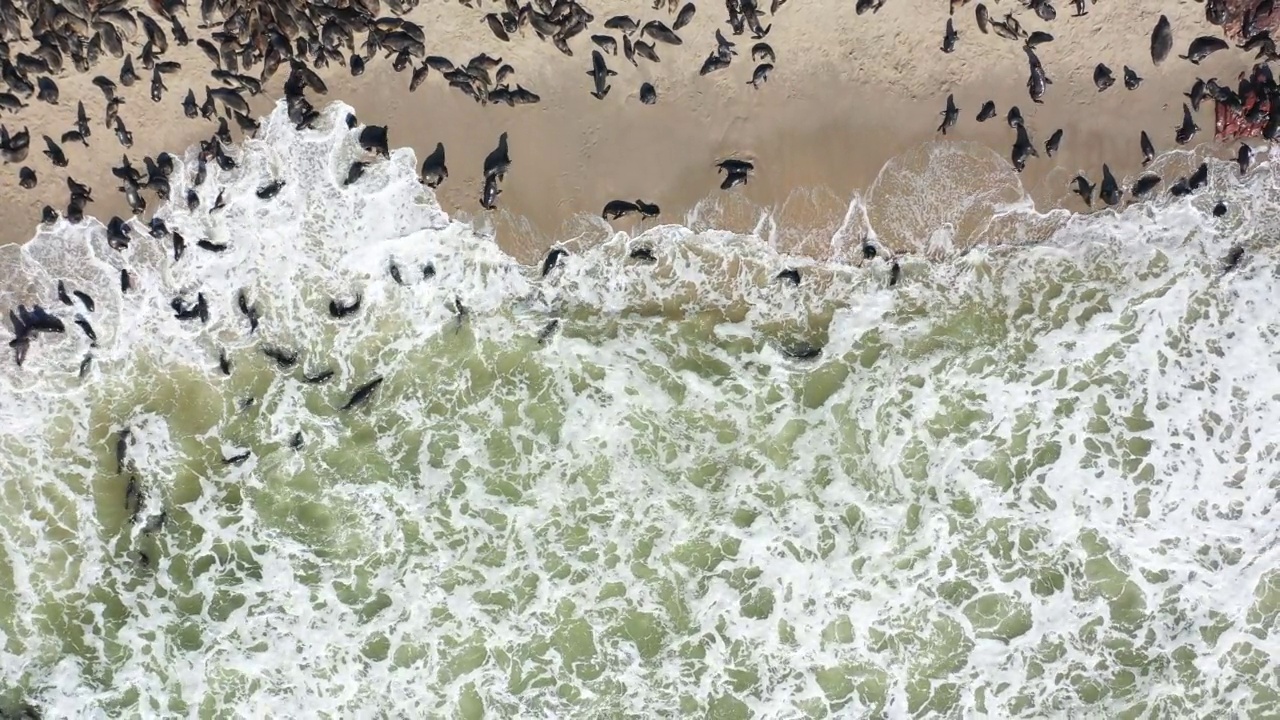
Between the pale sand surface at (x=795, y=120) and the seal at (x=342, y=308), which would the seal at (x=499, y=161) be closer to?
the pale sand surface at (x=795, y=120)

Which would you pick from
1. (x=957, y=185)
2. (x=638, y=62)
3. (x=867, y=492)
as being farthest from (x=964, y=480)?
(x=638, y=62)

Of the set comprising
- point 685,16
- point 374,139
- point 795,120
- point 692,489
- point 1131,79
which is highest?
point 685,16

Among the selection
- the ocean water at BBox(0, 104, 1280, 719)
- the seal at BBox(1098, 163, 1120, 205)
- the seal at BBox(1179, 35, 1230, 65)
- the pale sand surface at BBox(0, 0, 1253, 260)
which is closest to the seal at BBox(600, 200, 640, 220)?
the pale sand surface at BBox(0, 0, 1253, 260)

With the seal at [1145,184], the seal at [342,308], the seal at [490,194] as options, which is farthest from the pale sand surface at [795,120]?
the seal at [342,308]

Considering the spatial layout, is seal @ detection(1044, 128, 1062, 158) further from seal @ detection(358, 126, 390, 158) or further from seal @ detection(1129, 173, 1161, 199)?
seal @ detection(358, 126, 390, 158)

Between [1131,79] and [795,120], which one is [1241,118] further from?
[795,120]

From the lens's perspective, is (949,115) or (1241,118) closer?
(949,115)

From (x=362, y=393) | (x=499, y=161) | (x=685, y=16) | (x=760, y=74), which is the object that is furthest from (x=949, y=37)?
(x=362, y=393)
